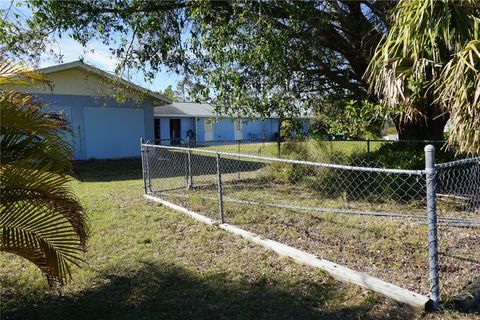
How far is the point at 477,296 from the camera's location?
3525 millimetres

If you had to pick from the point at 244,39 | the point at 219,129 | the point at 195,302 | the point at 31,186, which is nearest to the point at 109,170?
the point at 244,39

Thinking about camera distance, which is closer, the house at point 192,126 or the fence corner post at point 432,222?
the fence corner post at point 432,222

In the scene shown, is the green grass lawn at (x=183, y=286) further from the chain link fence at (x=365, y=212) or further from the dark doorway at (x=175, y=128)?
the dark doorway at (x=175, y=128)

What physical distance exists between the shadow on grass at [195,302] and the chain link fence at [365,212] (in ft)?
2.48

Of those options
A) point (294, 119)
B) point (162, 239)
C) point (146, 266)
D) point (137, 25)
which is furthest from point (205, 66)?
point (146, 266)

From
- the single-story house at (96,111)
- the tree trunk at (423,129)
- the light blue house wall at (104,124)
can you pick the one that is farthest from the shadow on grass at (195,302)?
the light blue house wall at (104,124)

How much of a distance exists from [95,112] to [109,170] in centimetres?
412

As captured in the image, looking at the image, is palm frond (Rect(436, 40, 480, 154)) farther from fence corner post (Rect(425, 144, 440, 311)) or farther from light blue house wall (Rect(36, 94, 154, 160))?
light blue house wall (Rect(36, 94, 154, 160))

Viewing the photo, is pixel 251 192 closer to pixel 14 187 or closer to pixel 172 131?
pixel 14 187

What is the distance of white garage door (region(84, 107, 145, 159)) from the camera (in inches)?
697

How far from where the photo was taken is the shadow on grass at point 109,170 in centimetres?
1282

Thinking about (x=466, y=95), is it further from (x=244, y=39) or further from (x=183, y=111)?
(x=183, y=111)

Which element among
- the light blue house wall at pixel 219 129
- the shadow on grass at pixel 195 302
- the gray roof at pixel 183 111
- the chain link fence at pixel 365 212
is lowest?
the shadow on grass at pixel 195 302

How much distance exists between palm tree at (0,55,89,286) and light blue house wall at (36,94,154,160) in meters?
A: 14.1
